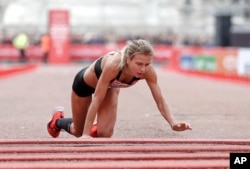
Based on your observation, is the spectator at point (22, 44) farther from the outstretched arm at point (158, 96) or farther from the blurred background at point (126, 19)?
the outstretched arm at point (158, 96)

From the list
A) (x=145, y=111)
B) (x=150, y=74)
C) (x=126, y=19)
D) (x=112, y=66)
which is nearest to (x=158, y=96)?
(x=150, y=74)

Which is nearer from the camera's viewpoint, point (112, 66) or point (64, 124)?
point (112, 66)

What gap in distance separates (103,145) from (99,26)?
47.5 metres

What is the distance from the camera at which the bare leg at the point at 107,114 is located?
8.45 metres

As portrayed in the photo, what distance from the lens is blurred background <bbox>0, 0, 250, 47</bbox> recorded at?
160ft

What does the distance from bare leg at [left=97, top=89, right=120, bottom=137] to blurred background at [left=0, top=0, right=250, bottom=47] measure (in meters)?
37.6

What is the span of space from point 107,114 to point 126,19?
166ft

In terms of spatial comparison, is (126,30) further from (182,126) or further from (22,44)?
(182,126)

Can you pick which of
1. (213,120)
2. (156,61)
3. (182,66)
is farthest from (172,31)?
(213,120)

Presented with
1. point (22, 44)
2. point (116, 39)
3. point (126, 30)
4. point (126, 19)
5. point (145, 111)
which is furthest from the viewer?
point (126, 19)

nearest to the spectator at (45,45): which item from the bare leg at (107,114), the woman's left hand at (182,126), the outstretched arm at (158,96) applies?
the bare leg at (107,114)

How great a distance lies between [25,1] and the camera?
185ft

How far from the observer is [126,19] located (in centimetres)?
5881

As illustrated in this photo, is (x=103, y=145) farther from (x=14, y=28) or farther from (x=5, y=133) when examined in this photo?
(x=14, y=28)
